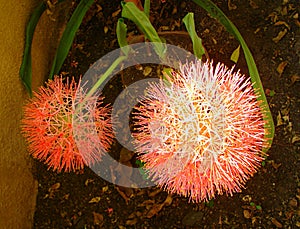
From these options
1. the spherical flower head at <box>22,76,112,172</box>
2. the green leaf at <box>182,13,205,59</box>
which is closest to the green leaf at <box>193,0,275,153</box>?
the green leaf at <box>182,13,205,59</box>

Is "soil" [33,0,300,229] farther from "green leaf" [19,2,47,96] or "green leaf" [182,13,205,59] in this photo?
"green leaf" [182,13,205,59]

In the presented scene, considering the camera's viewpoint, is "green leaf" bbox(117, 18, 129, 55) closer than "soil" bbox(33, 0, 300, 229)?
Yes

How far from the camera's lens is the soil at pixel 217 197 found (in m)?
1.13

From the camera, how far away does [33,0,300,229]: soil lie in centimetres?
113

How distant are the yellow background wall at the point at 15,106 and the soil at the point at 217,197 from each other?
7 centimetres

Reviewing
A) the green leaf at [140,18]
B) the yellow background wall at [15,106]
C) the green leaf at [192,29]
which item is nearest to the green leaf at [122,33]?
the green leaf at [140,18]

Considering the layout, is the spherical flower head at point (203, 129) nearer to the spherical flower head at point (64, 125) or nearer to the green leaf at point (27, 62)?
the spherical flower head at point (64, 125)

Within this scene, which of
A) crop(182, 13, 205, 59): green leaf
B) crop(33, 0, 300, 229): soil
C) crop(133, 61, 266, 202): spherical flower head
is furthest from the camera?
crop(33, 0, 300, 229): soil

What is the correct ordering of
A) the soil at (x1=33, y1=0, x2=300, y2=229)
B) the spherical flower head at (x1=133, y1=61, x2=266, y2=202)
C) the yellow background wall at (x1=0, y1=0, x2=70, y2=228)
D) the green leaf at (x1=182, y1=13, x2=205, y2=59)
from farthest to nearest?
the soil at (x1=33, y1=0, x2=300, y2=229) < the yellow background wall at (x1=0, y1=0, x2=70, y2=228) < the green leaf at (x1=182, y1=13, x2=205, y2=59) < the spherical flower head at (x1=133, y1=61, x2=266, y2=202)

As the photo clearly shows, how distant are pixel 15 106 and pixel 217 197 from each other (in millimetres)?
579

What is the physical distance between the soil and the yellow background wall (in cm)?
7

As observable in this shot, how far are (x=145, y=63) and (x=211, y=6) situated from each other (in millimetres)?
223

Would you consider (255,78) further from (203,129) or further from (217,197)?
(217,197)

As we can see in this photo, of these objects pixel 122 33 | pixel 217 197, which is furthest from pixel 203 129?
pixel 217 197
